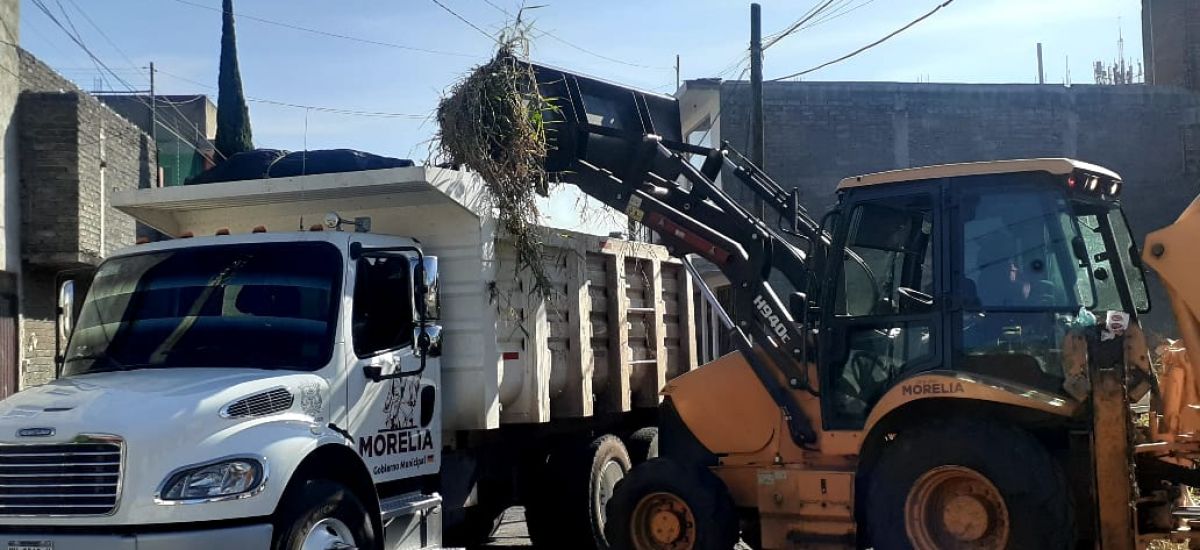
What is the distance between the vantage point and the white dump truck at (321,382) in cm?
541

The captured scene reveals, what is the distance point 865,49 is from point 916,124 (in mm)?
8236

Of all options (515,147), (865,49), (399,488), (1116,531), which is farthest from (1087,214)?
(865,49)

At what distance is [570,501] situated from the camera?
9023 mm

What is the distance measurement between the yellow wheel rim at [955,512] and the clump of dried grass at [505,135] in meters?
3.20

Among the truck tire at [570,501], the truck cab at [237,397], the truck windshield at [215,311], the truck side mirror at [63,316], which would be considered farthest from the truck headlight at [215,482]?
the truck tire at [570,501]

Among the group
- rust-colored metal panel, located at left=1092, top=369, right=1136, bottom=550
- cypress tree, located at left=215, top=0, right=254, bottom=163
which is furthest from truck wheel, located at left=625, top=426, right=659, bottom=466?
cypress tree, located at left=215, top=0, right=254, bottom=163

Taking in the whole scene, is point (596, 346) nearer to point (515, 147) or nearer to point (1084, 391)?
point (515, 147)

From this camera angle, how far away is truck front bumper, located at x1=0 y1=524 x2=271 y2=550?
17.2ft

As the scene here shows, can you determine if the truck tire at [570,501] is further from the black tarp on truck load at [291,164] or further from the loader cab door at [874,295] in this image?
the black tarp on truck load at [291,164]

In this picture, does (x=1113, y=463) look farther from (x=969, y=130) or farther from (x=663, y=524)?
(x=969, y=130)

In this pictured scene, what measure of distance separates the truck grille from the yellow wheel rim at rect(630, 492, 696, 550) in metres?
3.52

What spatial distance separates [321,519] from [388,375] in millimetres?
Result: 1121

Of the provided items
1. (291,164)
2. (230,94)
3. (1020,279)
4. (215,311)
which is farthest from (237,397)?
(230,94)

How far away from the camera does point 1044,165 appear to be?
6543mm
